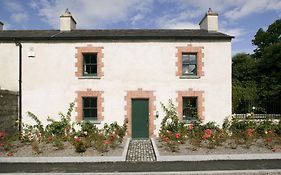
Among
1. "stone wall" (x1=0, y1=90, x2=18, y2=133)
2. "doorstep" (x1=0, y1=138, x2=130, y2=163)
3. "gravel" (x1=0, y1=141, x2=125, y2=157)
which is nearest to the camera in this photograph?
"doorstep" (x1=0, y1=138, x2=130, y2=163)

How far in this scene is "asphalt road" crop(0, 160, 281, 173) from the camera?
773cm

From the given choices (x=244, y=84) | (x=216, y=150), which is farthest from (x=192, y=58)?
(x=244, y=84)

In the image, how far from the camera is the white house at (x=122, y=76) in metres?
13.1

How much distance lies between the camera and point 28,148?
10.4m

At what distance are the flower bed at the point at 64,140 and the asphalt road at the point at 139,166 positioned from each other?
0.95 metres

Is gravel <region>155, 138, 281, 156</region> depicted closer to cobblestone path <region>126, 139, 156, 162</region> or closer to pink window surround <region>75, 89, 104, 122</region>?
cobblestone path <region>126, 139, 156, 162</region>

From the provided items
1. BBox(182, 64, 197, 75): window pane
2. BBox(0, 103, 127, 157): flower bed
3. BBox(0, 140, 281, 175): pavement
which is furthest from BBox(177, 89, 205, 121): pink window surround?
BBox(0, 140, 281, 175): pavement

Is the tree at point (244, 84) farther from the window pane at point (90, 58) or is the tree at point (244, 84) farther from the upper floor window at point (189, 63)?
the window pane at point (90, 58)

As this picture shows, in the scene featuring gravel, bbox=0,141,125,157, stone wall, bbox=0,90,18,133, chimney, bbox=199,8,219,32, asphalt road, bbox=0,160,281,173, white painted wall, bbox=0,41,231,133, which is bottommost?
asphalt road, bbox=0,160,281,173

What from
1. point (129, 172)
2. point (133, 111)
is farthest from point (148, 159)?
point (133, 111)

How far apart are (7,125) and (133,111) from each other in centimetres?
663

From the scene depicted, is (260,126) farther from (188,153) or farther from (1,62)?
(1,62)

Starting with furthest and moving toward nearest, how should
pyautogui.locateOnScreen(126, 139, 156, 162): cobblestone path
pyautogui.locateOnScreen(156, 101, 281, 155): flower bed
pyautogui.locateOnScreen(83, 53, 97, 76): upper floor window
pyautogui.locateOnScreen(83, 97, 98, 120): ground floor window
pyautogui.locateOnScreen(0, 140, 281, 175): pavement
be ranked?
1. pyautogui.locateOnScreen(83, 53, 97, 76): upper floor window
2. pyautogui.locateOnScreen(83, 97, 98, 120): ground floor window
3. pyautogui.locateOnScreen(156, 101, 281, 155): flower bed
4. pyautogui.locateOnScreen(126, 139, 156, 162): cobblestone path
5. pyautogui.locateOnScreen(0, 140, 281, 175): pavement

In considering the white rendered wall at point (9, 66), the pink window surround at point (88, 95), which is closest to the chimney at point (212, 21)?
the pink window surround at point (88, 95)
